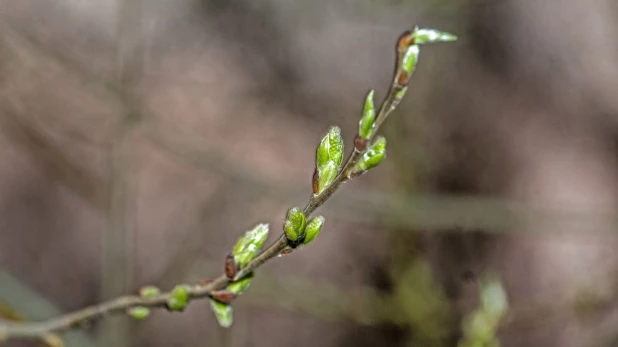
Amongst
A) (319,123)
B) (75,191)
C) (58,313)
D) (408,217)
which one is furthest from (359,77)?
(58,313)

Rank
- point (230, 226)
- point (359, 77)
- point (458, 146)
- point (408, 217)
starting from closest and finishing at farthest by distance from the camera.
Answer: point (408, 217), point (230, 226), point (458, 146), point (359, 77)

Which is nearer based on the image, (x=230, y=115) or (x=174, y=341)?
(x=174, y=341)

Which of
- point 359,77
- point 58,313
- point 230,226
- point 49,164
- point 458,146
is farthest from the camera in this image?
point 359,77

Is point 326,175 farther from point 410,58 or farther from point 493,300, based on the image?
point 493,300

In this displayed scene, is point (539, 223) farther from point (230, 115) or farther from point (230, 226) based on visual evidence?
point (230, 115)

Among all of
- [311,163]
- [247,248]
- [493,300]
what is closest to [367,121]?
[247,248]

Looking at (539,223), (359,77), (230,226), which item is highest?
(359,77)
